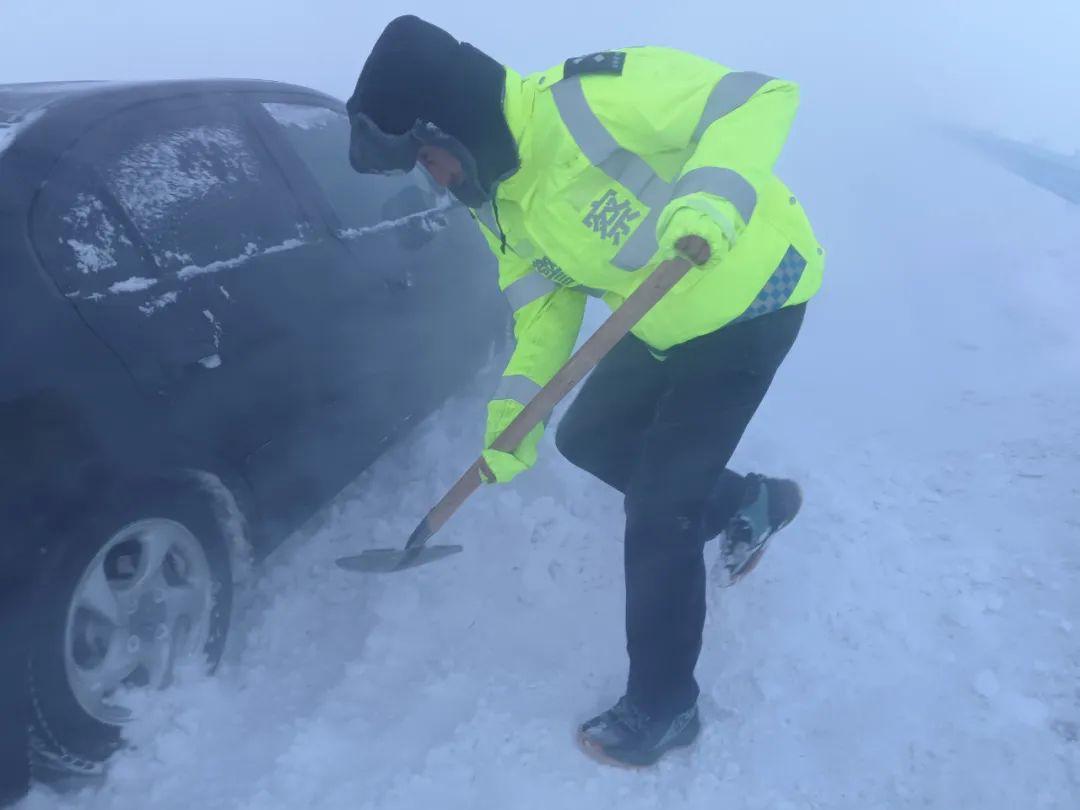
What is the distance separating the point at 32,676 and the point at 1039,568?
10.1ft

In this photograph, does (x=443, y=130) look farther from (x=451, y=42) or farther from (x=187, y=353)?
(x=187, y=353)

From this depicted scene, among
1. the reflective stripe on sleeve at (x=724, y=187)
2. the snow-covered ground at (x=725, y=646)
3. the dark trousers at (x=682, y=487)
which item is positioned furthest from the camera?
the snow-covered ground at (x=725, y=646)

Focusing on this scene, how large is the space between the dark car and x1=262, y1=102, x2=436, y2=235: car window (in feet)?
0.04

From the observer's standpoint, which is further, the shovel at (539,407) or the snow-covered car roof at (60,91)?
the snow-covered car roof at (60,91)

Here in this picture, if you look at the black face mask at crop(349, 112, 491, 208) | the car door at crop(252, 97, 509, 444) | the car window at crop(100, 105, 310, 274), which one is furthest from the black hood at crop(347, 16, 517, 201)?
the car door at crop(252, 97, 509, 444)

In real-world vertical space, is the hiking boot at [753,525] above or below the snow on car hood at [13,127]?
below

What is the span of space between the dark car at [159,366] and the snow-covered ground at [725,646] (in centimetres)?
31

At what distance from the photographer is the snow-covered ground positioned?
2172 millimetres

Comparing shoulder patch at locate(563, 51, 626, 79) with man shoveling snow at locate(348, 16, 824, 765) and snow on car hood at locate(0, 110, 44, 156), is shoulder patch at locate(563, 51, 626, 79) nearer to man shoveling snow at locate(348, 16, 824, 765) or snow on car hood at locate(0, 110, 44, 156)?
man shoveling snow at locate(348, 16, 824, 765)

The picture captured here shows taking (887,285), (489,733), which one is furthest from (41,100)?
(887,285)

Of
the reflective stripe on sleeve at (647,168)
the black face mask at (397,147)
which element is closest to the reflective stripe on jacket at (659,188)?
the reflective stripe on sleeve at (647,168)

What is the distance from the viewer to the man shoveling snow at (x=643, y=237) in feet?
5.75

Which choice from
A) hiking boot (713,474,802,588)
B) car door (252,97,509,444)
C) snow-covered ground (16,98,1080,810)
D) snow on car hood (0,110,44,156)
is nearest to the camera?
snow on car hood (0,110,44,156)

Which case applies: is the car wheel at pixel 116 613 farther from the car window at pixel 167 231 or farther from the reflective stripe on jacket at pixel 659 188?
the reflective stripe on jacket at pixel 659 188
